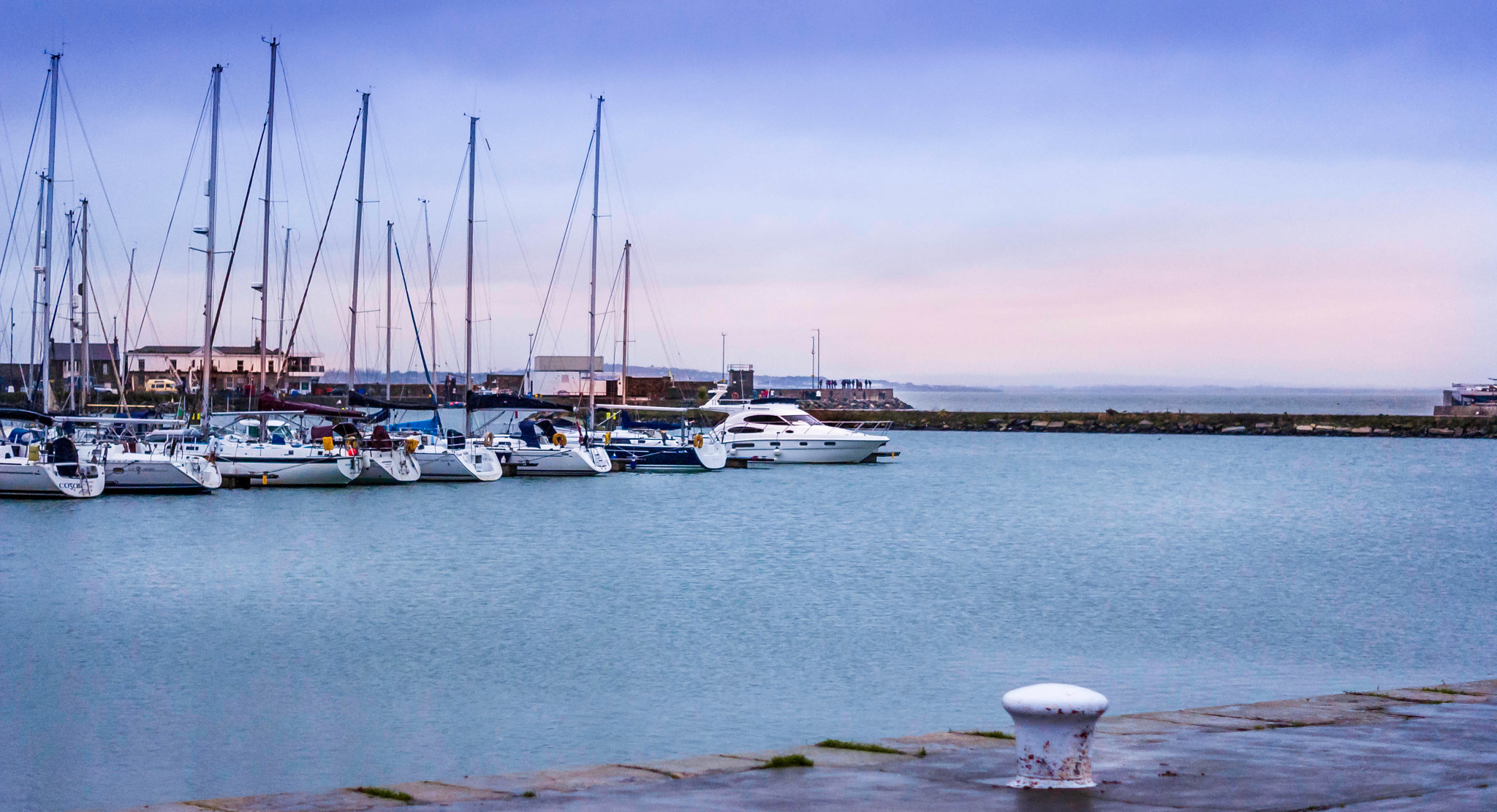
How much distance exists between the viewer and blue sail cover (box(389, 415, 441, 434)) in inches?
2653

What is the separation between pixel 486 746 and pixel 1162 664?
10.1 metres

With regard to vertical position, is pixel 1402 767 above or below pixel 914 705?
above

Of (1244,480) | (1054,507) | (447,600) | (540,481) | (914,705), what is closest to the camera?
(914,705)

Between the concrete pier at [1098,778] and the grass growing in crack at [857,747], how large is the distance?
2.4 inches

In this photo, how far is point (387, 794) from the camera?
9008 millimetres

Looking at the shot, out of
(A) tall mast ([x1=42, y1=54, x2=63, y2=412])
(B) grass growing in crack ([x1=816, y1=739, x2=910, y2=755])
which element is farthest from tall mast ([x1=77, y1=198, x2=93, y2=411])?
(B) grass growing in crack ([x1=816, y1=739, x2=910, y2=755])

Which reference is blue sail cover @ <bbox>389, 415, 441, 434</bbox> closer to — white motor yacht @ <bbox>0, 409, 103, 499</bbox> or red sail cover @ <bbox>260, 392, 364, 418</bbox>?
red sail cover @ <bbox>260, 392, 364, 418</bbox>

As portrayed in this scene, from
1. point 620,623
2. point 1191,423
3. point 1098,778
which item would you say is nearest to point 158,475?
point 620,623

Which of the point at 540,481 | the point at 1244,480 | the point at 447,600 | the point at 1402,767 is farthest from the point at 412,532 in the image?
the point at 1244,480

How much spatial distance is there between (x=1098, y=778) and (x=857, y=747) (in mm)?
1959

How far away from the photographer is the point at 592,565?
113 ft

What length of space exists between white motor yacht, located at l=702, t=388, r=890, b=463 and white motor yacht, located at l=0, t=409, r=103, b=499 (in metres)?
31.3

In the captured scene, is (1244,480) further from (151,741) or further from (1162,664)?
(151,741)

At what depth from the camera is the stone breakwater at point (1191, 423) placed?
129 meters
